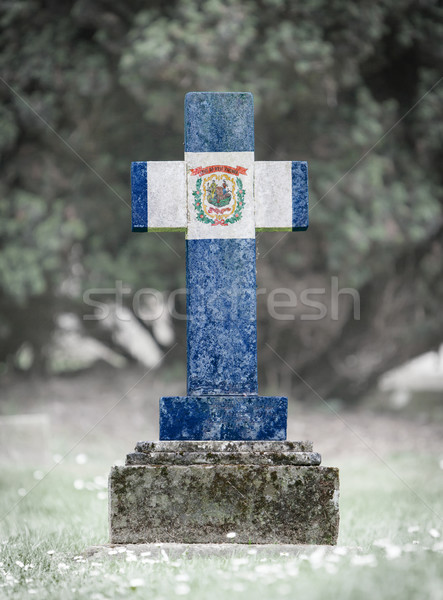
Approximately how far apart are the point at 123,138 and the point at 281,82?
234 centimetres

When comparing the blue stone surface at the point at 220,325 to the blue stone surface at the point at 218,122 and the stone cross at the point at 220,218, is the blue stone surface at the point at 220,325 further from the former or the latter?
the blue stone surface at the point at 218,122

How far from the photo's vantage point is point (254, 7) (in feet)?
26.8

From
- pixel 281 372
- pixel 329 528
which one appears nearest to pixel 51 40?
pixel 281 372

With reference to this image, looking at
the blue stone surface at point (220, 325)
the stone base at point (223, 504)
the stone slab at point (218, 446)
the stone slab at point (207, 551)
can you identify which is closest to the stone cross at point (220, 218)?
the blue stone surface at point (220, 325)

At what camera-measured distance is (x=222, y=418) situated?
12.4ft

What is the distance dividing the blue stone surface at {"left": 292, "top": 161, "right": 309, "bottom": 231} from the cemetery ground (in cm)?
182

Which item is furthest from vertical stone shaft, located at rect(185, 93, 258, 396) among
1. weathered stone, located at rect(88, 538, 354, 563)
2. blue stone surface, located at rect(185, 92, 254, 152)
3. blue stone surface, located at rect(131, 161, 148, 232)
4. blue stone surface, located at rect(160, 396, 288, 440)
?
weathered stone, located at rect(88, 538, 354, 563)

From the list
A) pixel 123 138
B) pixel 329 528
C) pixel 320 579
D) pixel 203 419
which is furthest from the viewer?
pixel 123 138

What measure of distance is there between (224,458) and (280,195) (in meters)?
1.56

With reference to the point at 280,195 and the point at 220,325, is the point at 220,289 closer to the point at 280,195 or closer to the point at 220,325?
the point at 220,325

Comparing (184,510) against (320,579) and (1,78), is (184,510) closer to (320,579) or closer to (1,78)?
(320,579)

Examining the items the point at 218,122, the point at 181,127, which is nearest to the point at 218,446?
the point at 218,122

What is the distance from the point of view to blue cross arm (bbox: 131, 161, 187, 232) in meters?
4.00

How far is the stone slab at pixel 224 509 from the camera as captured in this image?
3467mm
